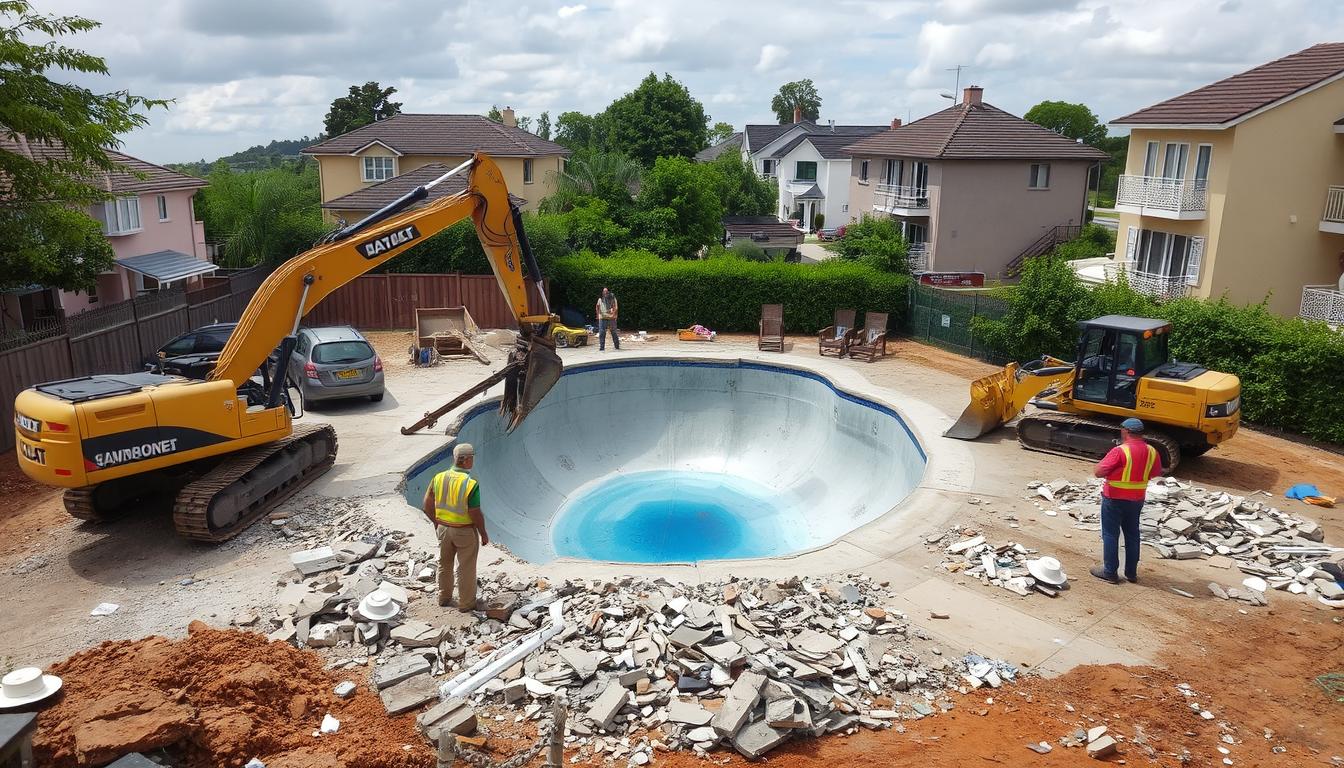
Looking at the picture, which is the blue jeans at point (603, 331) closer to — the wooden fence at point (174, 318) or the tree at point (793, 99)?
the wooden fence at point (174, 318)

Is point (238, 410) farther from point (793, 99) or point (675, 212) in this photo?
point (793, 99)

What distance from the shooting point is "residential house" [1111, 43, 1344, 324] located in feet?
73.9

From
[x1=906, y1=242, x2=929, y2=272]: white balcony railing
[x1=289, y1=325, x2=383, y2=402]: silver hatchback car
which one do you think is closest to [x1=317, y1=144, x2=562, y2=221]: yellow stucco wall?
[x1=906, y1=242, x2=929, y2=272]: white balcony railing

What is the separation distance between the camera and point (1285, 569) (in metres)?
10.3

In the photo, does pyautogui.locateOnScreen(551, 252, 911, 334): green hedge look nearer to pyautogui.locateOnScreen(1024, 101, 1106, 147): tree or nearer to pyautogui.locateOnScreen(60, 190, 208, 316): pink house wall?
pyautogui.locateOnScreen(60, 190, 208, 316): pink house wall

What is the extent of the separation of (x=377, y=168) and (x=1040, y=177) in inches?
1023

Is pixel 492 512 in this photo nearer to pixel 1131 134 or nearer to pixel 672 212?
pixel 672 212

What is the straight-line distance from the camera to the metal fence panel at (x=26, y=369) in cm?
1415

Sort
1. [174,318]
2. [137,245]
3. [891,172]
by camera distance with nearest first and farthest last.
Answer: [174,318] → [137,245] → [891,172]

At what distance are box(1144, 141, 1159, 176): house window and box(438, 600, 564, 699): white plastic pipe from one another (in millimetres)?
24124

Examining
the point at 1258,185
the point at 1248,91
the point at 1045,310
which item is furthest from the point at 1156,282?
the point at 1045,310

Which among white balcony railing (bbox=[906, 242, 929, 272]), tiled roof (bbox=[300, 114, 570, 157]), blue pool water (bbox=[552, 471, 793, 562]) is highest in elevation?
tiled roof (bbox=[300, 114, 570, 157])

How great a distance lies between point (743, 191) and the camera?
157 feet

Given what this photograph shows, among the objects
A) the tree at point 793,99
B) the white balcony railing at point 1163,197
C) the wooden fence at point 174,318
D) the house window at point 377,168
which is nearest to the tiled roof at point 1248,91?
the white balcony railing at point 1163,197
